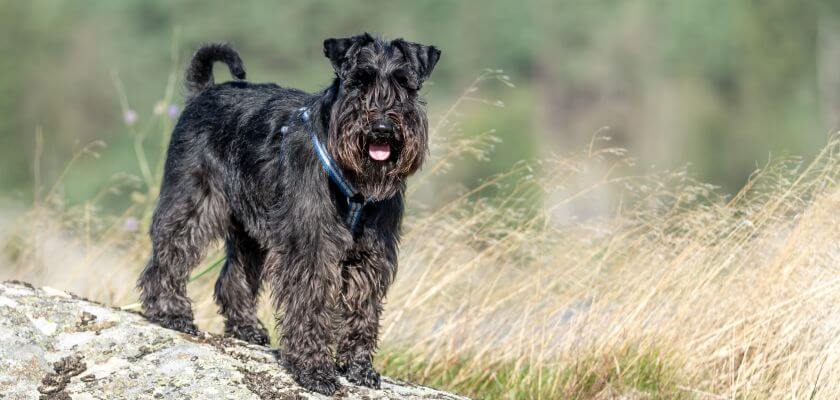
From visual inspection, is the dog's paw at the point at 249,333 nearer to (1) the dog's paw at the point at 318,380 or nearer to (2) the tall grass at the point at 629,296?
(2) the tall grass at the point at 629,296

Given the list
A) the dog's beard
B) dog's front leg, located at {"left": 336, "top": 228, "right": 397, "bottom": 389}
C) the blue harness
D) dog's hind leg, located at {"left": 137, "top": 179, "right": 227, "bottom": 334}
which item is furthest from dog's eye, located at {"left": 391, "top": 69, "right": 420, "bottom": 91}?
dog's hind leg, located at {"left": 137, "top": 179, "right": 227, "bottom": 334}

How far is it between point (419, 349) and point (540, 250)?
1144 mm

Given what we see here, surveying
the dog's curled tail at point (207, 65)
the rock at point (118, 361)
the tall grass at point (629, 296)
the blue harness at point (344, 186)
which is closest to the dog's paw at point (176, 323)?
the rock at point (118, 361)

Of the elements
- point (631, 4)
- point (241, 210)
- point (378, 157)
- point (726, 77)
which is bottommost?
point (241, 210)

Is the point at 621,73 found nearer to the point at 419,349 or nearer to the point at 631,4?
the point at 631,4

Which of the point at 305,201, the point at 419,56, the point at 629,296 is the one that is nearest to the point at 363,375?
the point at 305,201

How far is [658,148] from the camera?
1426 inches

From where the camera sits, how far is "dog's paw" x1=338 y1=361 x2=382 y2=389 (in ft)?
15.9

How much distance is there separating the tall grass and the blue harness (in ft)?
5.37

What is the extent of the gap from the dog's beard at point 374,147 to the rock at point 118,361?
1.05 m

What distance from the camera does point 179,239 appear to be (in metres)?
5.70

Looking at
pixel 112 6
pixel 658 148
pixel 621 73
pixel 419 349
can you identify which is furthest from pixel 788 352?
pixel 112 6

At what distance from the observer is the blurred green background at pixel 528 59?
3688 cm

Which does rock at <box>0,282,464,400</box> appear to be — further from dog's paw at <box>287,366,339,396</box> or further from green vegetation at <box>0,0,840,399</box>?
green vegetation at <box>0,0,840,399</box>
